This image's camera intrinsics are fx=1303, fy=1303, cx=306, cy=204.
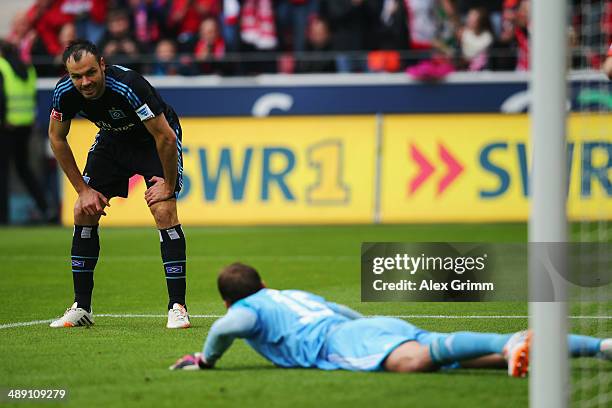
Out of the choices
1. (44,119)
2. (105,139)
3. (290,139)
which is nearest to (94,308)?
(105,139)

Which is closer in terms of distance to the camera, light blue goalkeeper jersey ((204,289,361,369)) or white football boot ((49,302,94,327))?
light blue goalkeeper jersey ((204,289,361,369))

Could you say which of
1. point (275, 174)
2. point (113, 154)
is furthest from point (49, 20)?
point (113, 154)

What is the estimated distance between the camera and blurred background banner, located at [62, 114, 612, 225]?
17.0 meters

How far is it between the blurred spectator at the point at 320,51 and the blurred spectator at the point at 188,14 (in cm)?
185

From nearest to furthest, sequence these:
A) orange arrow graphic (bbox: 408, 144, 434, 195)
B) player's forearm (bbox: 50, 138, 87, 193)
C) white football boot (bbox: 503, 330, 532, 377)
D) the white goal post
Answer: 1. the white goal post
2. white football boot (bbox: 503, 330, 532, 377)
3. player's forearm (bbox: 50, 138, 87, 193)
4. orange arrow graphic (bbox: 408, 144, 434, 195)

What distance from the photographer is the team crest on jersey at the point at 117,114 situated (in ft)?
27.8

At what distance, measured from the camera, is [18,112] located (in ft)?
60.0

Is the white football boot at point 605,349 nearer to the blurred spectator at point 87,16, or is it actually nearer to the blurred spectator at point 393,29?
the blurred spectator at point 393,29

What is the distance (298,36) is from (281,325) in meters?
13.6

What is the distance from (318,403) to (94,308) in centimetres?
445

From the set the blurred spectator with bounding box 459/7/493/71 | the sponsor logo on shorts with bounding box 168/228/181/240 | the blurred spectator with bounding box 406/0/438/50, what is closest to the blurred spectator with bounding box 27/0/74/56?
the blurred spectator with bounding box 406/0/438/50

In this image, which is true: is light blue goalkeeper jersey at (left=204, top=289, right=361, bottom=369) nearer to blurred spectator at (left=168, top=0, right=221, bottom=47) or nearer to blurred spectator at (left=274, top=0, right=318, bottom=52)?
blurred spectator at (left=274, top=0, right=318, bottom=52)

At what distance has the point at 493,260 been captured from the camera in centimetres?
727

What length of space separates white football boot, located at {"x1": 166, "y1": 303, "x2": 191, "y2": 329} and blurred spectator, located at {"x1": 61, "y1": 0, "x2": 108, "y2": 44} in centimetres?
1240
